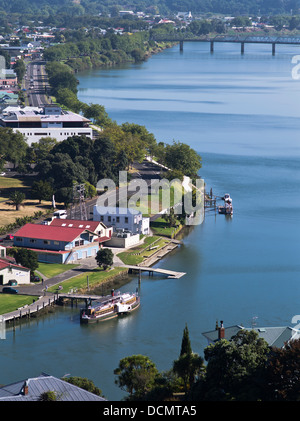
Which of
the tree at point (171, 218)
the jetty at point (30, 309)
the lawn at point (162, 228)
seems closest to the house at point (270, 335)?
the jetty at point (30, 309)

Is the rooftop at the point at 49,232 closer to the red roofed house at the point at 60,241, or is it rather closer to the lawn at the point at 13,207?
the red roofed house at the point at 60,241

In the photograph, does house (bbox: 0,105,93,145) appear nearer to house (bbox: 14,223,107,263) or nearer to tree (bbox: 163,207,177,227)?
tree (bbox: 163,207,177,227)

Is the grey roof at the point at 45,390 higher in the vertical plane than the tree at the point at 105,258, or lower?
higher

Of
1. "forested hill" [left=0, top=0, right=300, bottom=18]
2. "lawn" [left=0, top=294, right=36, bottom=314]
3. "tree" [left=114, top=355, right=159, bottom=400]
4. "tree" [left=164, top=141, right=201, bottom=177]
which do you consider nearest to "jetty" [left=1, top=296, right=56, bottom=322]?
"lawn" [left=0, top=294, right=36, bottom=314]

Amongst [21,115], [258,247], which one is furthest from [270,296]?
[21,115]

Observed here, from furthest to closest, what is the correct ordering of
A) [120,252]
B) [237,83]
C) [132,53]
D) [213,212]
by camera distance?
[132,53]
[237,83]
[213,212]
[120,252]

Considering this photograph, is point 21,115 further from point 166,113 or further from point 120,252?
point 120,252
